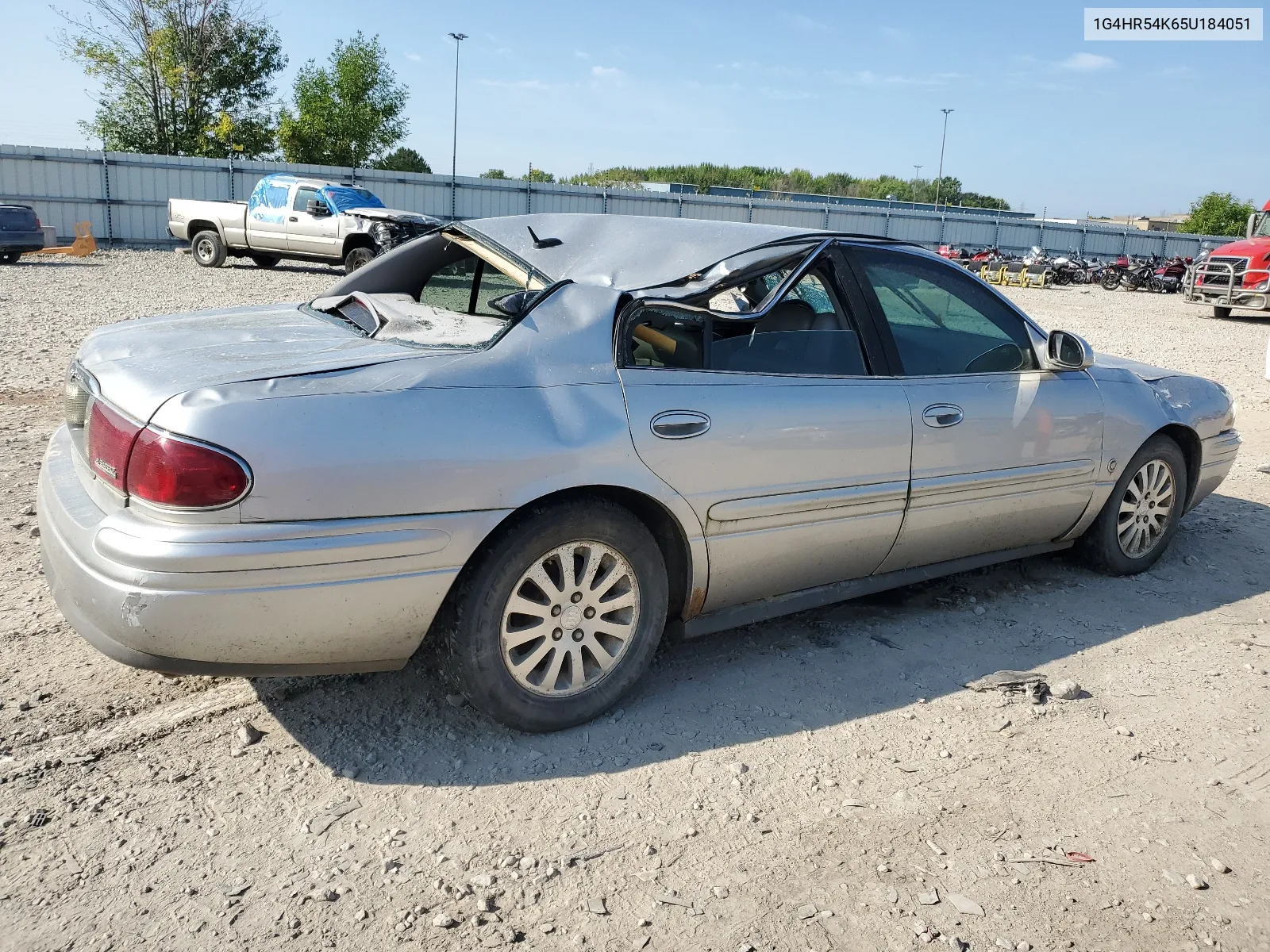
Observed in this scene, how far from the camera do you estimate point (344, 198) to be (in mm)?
20781

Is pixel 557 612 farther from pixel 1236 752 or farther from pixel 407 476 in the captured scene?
pixel 1236 752

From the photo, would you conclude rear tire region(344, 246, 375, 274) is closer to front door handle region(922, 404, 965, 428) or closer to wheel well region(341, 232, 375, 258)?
wheel well region(341, 232, 375, 258)

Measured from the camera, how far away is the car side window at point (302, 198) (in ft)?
67.9

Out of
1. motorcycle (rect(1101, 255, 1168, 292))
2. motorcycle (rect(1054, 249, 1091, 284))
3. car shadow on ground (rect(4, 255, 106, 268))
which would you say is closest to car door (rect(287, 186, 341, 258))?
car shadow on ground (rect(4, 255, 106, 268))

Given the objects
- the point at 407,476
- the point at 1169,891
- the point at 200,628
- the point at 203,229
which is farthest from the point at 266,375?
the point at 203,229

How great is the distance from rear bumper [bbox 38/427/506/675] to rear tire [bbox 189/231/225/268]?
20.2 m

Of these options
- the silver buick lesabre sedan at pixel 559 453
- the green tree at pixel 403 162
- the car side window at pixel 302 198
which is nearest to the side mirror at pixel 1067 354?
the silver buick lesabre sedan at pixel 559 453

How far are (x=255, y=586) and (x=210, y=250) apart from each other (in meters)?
21.0

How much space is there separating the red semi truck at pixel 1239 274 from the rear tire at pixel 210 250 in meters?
21.4

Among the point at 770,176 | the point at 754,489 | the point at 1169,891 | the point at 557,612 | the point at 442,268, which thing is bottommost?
the point at 1169,891

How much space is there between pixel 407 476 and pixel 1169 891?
7.28 feet

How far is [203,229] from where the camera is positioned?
70.5 feet

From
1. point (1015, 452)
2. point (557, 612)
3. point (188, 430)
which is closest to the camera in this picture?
point (188, 430)

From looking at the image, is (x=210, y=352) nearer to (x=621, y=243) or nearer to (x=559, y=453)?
(x=559, y=453)
